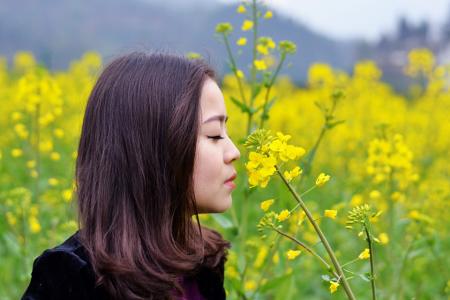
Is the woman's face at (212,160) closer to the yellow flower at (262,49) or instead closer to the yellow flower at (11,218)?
the yellow flower at (262,49)

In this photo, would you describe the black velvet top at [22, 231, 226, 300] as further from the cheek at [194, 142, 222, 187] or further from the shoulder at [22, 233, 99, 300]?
the cheek at [194, 142, 222, 187]

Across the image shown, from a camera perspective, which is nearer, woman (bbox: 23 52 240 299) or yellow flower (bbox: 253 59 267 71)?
woman (bbox: 23 52 240 299)

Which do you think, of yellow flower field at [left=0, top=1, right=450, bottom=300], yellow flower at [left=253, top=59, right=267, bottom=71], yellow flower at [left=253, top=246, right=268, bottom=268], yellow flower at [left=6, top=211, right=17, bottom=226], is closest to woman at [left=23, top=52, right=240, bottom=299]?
yellow flower field at [left=0, top=1, right=450, bottom=300]

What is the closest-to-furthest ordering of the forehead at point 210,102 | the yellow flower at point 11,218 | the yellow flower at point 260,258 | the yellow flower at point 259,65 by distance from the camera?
the forehead at point 210,102 < the yellow flower at point 259,65 < the yellow flower at point 11,218 < the yellow flower at point 260,258

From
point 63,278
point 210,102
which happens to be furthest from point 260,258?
point 63,278

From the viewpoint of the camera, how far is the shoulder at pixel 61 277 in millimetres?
1604

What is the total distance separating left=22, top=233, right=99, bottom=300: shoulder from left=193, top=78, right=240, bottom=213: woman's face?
30 cm

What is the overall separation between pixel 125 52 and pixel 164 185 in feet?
1.41

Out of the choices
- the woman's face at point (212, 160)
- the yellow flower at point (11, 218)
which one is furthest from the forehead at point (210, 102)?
the yellow flower at point (11, 218)

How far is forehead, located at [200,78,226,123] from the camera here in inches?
67.8

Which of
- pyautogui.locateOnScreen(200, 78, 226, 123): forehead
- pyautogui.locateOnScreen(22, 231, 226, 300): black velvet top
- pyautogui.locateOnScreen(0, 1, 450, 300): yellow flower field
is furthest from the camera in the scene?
pyautogui.locateOnScreen(200, 78, 226, 123): forehead

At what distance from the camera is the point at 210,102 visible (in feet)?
5.72

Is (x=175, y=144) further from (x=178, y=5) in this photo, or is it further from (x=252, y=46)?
(x=178, y=5)

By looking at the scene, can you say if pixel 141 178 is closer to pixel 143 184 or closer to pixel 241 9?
pixel 143 184
